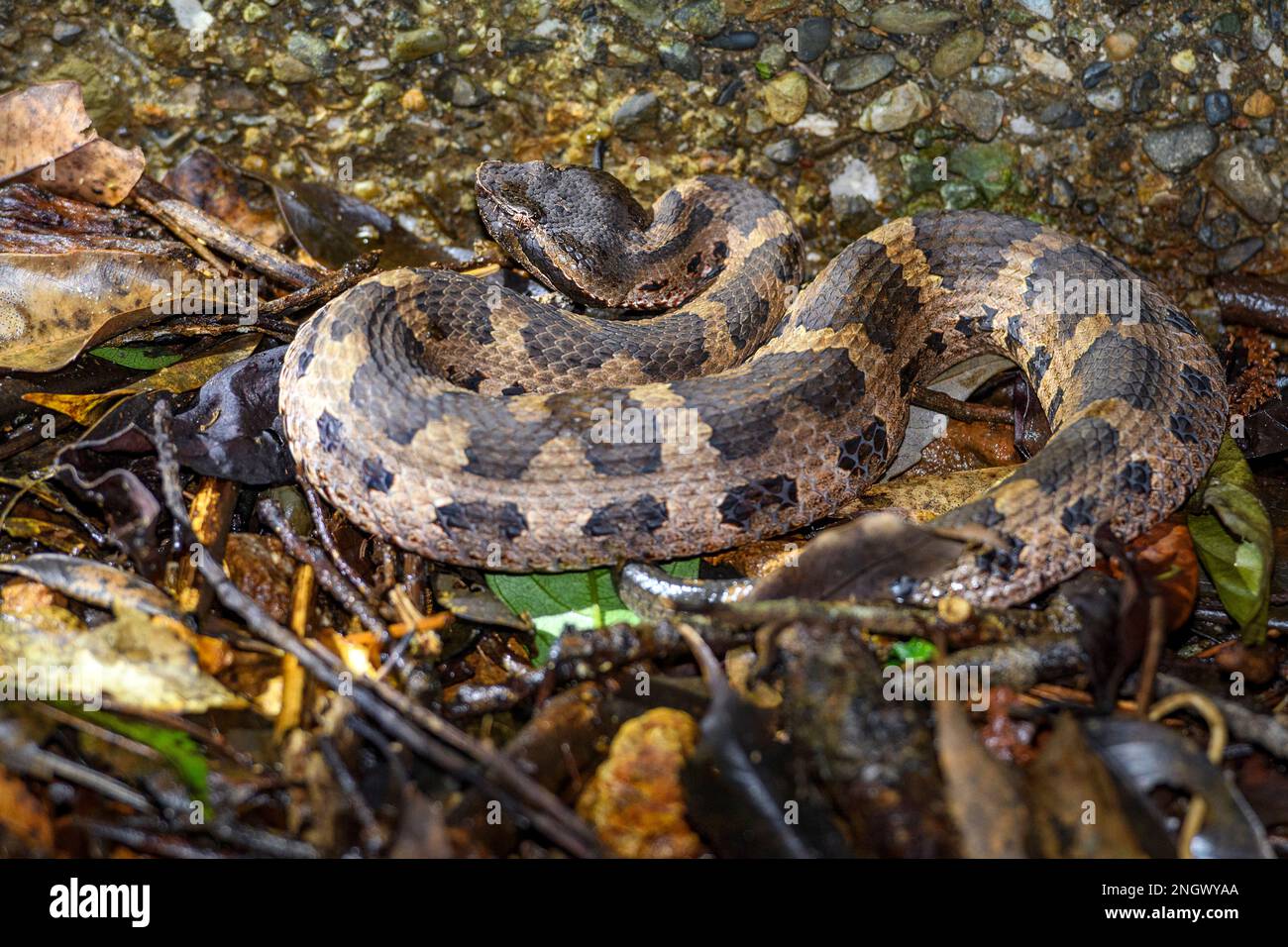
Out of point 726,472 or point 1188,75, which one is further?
point 1188,75

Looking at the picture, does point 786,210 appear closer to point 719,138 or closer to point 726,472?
point 719,138

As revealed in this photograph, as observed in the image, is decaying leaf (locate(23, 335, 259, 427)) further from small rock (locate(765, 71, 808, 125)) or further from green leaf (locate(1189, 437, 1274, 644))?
green leaf (locate(1189, 437, 1274, 644))

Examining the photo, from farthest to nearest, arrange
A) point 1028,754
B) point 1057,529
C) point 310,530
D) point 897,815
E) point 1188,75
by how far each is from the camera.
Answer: point 1188,75
point 310,530
point 1057,529
point 1028,754
point 897,815

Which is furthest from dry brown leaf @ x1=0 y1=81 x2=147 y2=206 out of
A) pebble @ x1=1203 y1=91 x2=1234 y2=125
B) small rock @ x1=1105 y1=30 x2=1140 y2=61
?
pebble @ x1=1203 y1=91 x2=1234 y2=125

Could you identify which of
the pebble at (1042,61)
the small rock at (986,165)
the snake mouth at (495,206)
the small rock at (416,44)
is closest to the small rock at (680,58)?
the snake mouth at (495,206)

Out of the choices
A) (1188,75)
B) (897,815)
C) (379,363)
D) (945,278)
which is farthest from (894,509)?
(1188,75)

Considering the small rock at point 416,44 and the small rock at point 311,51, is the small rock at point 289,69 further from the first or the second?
the small rock at point 416,44

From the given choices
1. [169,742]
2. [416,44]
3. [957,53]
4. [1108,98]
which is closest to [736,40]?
[957,53]
